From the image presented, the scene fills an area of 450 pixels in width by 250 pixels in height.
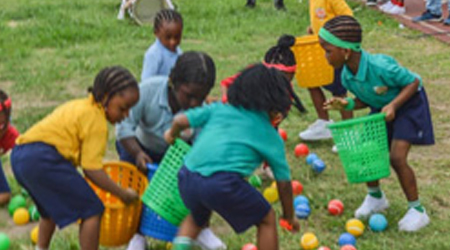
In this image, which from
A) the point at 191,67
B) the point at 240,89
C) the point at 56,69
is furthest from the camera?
the point at 56,69

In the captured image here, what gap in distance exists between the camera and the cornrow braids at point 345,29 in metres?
4.23

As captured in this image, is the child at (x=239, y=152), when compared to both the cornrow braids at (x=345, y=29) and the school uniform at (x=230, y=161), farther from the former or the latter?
the cornrow braids at (x=345, y=29)


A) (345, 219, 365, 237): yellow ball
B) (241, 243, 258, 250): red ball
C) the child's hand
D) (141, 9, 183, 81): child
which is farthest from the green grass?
(141, 9, 183, 81): child

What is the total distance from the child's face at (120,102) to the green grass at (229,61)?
1.00 meters

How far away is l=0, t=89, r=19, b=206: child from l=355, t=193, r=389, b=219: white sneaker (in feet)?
7.71

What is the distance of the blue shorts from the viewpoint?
10.5 feet

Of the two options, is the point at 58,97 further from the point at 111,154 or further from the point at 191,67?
the point at 191,67

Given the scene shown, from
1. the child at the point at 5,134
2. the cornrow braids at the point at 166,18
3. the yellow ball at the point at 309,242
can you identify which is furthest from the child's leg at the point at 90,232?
Answer: the cornrow braids at the point at 166,18


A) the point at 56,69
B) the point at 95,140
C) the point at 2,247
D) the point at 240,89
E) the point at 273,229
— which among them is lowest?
the point at 56,69

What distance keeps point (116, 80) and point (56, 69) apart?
16.0 feet

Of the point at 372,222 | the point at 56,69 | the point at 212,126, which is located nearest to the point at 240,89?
the point at 212,126

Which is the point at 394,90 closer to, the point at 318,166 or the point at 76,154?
the point at 318,166

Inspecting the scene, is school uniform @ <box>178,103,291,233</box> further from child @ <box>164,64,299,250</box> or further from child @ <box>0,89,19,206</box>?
child @ <box>0,89,19,206</box>

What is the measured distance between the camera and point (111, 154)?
561 cm
